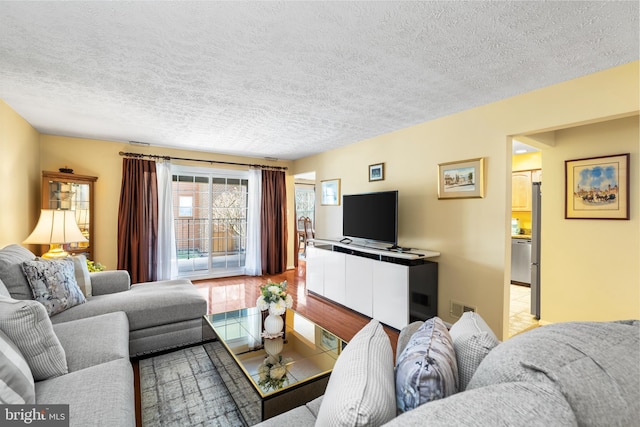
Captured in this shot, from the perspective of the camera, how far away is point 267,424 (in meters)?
1.18

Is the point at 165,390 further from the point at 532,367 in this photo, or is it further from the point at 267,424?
the point at 532,367

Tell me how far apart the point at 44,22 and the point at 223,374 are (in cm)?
245

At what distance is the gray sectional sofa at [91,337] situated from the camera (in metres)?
1.28

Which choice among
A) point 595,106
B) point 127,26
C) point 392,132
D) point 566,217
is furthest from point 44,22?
point 566,217

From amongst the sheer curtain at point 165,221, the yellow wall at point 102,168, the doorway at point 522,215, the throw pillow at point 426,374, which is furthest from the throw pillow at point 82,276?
the doorway at point 522,215

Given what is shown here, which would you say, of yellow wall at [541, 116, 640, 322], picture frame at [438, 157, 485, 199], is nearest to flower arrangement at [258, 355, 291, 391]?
picture frame at [438, 157, 485, 199]

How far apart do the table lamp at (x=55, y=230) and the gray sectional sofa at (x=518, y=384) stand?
363 centimetres

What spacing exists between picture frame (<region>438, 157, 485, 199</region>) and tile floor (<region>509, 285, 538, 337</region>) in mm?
1603

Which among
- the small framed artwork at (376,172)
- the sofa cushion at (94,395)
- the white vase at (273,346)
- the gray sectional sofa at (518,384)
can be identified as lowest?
the white vase at (273,346)

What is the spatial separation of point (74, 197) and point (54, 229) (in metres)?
1.26

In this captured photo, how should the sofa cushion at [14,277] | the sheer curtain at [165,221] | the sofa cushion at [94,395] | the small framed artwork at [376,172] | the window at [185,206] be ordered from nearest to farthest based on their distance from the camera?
the sofa cushion at [94,395] < the sofa cushion at [14,277] < the small framed artwork at [376,172] < the sheer curtain at [165,221] < the window at [185,206]

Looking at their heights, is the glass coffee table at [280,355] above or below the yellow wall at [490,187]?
below

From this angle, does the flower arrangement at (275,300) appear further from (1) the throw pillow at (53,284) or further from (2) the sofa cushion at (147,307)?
(1) the throw pillow at (53,284)

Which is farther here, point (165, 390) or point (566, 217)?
point (566, 217)
